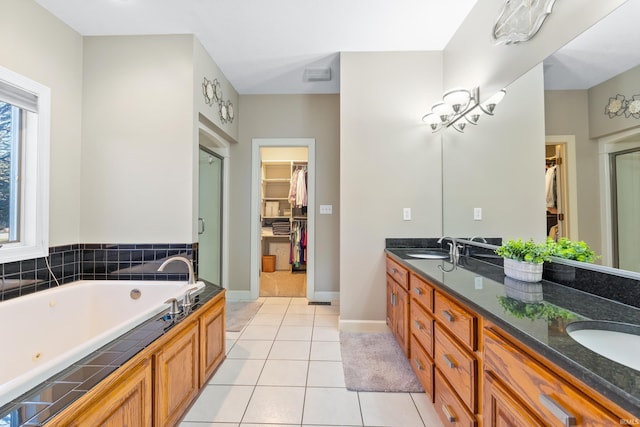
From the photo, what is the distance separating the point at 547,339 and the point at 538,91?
1.30 metres

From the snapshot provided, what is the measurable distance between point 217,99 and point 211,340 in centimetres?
221

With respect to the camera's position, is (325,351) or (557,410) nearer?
(557,410)

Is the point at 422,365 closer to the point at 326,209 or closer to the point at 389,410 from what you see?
the point at 389,410

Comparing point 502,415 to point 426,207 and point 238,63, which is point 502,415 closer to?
point 426,207

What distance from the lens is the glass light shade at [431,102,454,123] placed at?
2160 millimetres

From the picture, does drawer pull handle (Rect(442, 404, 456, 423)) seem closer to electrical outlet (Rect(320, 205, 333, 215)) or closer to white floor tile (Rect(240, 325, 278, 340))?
white floor tile (Rect(240, 325, 278, 340))

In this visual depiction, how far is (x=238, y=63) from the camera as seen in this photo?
2604 mm

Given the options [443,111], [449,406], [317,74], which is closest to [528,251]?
[449,406]

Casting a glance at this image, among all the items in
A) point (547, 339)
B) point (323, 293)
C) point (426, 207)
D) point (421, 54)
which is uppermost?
point (421, 54)

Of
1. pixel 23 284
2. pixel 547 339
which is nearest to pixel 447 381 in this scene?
pixel 547 339

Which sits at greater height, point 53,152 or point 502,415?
point 53,152

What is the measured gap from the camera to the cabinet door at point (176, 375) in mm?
1162

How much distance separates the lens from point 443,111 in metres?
2.18

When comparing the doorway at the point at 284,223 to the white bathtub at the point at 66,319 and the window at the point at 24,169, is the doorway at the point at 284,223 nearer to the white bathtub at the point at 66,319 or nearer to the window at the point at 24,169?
the white bathtub at the point at 66,319
